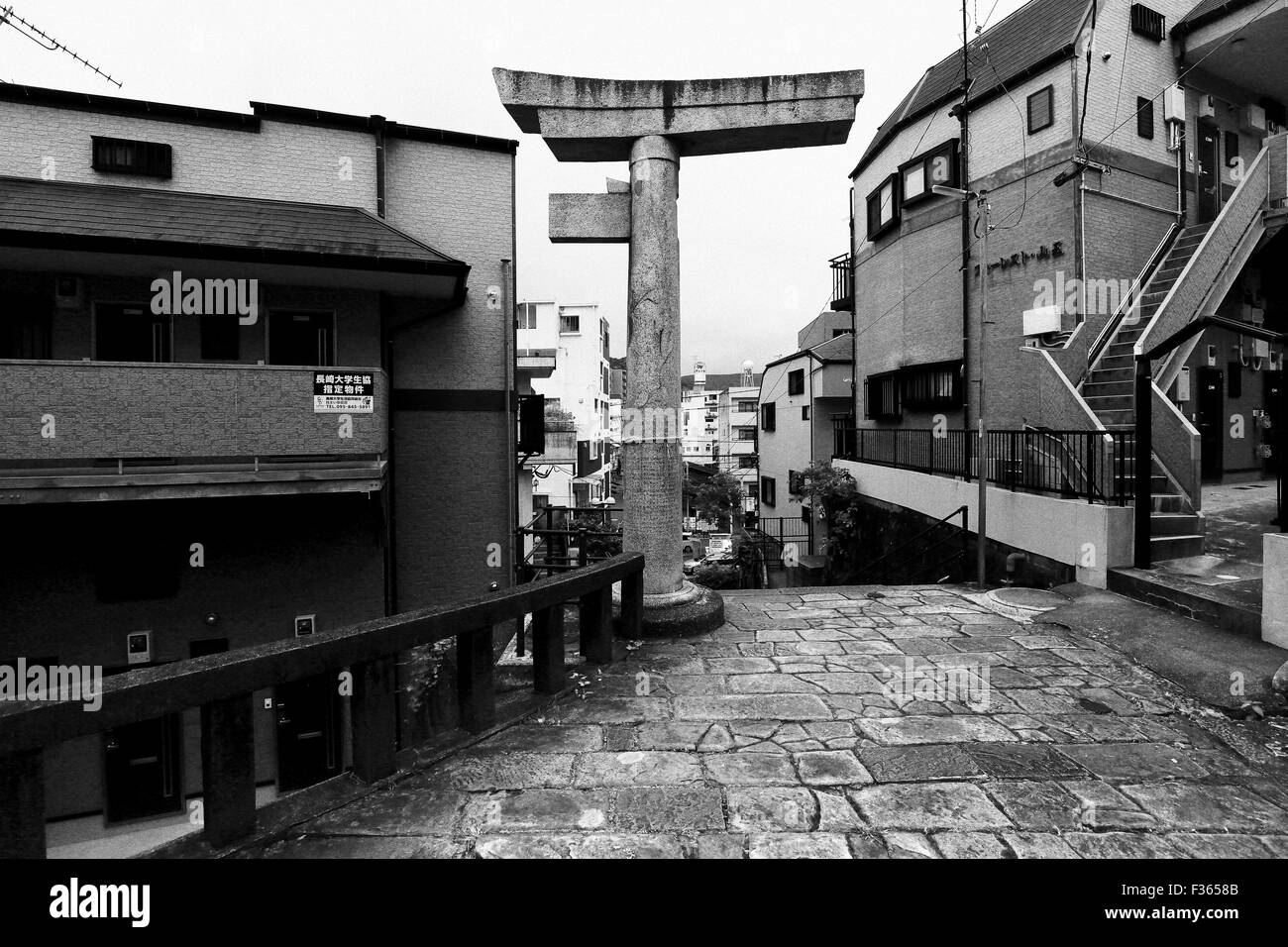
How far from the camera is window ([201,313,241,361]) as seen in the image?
9.37 m

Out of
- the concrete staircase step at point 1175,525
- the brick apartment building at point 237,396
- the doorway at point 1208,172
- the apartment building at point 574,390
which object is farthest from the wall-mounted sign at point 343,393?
the apartment building at point 574,390

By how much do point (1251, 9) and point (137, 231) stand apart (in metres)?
21.5

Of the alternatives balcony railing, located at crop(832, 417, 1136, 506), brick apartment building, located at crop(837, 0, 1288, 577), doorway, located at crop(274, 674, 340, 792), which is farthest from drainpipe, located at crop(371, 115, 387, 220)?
balcony railing, located at crop(832, 417, 1136, 506)

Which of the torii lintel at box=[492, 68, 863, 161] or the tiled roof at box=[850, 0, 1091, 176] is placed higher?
the tiled roof at box=[850, 0, 1091, 176]

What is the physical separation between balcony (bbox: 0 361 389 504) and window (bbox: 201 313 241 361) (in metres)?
2.36

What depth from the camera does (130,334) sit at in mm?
9070

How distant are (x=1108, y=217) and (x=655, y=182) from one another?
12.2 meters

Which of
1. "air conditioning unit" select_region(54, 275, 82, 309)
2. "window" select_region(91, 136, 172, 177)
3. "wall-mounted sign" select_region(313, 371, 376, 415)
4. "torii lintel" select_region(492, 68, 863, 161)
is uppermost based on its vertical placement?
"window" select_region(91, 136, 172, 177)

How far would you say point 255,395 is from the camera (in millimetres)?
7570

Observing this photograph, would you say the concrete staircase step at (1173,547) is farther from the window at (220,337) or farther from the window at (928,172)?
the window at (220,337)

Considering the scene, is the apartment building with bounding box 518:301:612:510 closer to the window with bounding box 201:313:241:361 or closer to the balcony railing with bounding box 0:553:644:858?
the window with bounding box 201:313:241:361

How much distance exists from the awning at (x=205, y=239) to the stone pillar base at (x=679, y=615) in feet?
20.2

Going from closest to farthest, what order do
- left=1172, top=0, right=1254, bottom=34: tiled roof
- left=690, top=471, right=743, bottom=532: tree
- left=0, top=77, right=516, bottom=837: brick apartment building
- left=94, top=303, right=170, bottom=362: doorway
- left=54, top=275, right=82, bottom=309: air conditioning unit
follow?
left=0, top=77, right=516, bottom=837: brick apartment building → left=54, top=275, right=82, bottom=309: air conditioning unit → left=94, top=303, right=170, bottom=362: doorway → left=1172, top=0, right=1254, bottom=34: tiled roof → left=690, top=471, right=743, bottom=532: tree
